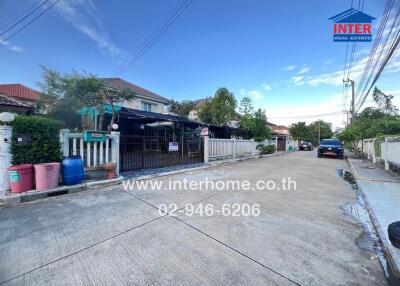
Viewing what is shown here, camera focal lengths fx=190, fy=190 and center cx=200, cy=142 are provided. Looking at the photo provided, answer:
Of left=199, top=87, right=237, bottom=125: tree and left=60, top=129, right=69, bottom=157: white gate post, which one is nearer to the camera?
left=60, top=129, right=69, bottom=157: white gate post

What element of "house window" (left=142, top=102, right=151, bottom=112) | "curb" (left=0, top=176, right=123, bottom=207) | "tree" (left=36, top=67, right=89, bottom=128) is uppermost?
"house window" (left=142, top=102, right=151, bottom=112)

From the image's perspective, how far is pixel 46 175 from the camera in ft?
16.1

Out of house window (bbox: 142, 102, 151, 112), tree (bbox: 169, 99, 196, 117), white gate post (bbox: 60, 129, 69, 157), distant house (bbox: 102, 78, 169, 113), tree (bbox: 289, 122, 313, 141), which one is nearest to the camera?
white gate post (bbox: 60, 129, 69, 157)

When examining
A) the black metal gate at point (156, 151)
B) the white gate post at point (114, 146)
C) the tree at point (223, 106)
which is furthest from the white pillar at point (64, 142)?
the tree at point (223, 106)

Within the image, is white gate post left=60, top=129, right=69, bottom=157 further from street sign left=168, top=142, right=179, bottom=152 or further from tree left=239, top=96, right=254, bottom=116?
tree left=239, top=96, right=254, bottom=116

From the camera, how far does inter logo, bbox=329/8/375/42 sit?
8.39 metres

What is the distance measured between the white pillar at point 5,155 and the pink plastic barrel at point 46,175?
25.7 inches

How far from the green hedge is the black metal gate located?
252 cm

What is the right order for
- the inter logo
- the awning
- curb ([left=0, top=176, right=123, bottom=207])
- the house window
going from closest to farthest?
1. curb ([left=0, top=176, right=123, bottom=207])
2. the inter logo
3. the awning
4. the house window

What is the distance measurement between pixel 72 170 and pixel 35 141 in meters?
1.17

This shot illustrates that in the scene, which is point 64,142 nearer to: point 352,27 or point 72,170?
point 72,170

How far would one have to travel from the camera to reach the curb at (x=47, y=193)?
438cm

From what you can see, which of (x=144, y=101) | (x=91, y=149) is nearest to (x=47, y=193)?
(x=91, y=149)

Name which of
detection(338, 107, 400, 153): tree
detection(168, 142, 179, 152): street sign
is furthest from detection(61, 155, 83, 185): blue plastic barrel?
detection(338, 107, 400, 153): tree
